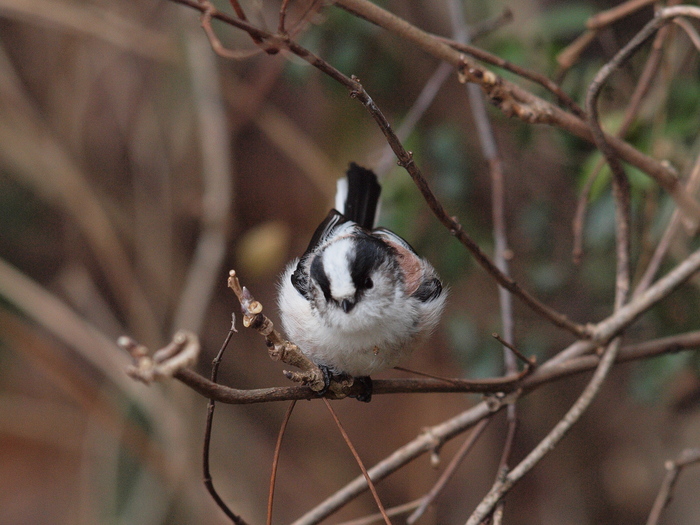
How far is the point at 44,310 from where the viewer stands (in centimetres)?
413

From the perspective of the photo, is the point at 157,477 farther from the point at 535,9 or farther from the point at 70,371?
the point at 535,9

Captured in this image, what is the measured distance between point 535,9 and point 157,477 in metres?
3.65

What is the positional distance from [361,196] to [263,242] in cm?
143

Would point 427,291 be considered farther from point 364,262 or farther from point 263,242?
point 263,242

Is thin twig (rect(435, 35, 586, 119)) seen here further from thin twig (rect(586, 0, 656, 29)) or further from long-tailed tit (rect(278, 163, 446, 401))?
long-tailed tit (rect(278, 163, 446, 401))

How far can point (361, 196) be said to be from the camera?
2.70 metres

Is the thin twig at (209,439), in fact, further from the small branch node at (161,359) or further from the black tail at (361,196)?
the black tail at (361,196)

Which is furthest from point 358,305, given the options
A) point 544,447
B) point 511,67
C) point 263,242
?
point 263,242

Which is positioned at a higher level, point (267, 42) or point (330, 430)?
point (330, 430)

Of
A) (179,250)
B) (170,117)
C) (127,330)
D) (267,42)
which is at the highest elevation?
(170,117)

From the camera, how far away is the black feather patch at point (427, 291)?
7.64 ft

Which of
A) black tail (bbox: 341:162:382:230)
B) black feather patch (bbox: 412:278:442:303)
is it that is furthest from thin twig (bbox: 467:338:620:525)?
black tail (bbox: 341:162:382:230)

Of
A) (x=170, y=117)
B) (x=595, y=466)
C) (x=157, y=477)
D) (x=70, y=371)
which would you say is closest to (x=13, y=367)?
(x=70, y=371)

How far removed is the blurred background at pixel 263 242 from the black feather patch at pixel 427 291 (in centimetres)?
58
